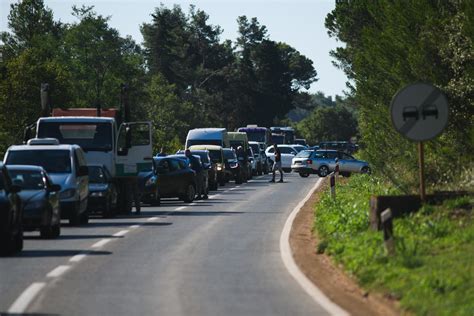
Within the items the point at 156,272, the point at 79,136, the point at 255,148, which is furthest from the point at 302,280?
the point at 255,148

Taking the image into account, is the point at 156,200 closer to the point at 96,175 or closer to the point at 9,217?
the point at 96,175

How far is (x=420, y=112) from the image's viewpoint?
60.3 ft

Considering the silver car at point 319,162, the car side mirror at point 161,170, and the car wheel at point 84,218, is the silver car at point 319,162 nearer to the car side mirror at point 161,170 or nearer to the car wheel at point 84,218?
the car side mirror at point 161,170

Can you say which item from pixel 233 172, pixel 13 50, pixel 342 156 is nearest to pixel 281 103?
pixel 13 50

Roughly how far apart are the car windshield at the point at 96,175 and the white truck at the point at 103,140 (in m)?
0.62

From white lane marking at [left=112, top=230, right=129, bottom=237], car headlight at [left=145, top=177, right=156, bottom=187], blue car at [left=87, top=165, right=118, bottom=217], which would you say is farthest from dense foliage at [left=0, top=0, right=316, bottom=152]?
Answer: white lane marking at [left=112, top=230, right=129, bottom=237]

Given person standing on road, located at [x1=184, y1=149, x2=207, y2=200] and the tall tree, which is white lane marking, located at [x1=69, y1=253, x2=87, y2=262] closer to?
person standing on road, located at [x1=184, y1=149, x2=207, y2=200]

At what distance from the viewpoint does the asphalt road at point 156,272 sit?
13688 millimetres

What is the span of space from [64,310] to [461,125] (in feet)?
69.1

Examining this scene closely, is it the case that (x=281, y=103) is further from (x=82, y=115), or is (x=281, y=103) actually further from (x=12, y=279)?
(x=12, y=279)

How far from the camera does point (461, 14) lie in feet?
104

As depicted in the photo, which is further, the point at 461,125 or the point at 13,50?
the point at 13,50

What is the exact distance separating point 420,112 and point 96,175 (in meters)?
15.3

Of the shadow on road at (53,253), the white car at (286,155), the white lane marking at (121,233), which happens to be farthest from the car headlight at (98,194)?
the white car at (286,155)
